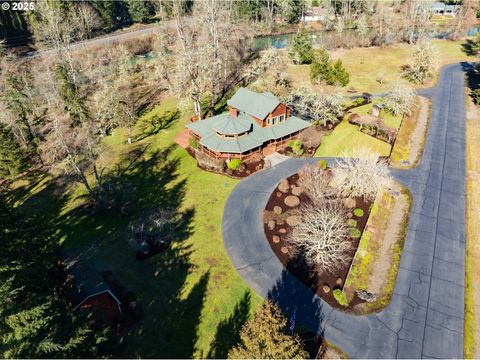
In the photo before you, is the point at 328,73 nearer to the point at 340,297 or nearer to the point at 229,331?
the point at 340,297

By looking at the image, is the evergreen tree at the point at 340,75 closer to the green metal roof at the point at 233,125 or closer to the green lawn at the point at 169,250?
the green metal roof at the point at 233,125

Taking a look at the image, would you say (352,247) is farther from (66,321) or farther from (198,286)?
(66,321)

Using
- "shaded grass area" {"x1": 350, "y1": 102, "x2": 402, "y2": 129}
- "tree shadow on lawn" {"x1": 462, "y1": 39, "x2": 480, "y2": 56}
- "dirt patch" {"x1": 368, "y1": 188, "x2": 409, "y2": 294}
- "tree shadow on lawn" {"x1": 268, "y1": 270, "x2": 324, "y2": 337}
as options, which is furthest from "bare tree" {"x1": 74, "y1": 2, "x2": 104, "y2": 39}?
"tree shadow on lawn" {"x1": 462, "y1": 39, "x2": 480, "y2": 56}

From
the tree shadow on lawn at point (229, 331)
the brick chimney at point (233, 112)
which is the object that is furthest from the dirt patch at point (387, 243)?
the brick chimney at point (233, 112)

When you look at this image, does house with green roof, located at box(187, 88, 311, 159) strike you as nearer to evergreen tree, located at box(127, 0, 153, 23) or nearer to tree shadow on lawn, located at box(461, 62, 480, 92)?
tree shadow on lawn, located at box(461, 62, 480, 92)

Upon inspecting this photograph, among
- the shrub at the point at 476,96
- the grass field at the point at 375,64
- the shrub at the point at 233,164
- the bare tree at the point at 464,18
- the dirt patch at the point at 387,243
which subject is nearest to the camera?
the dirt patch at the point at 387,243

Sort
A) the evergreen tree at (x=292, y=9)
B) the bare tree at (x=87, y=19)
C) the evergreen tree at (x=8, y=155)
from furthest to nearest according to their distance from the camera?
the evergreen tree at (x=292, y=9), the bare tree at (x=87, y=19), the evergreen tree at (x=8, y=155)
